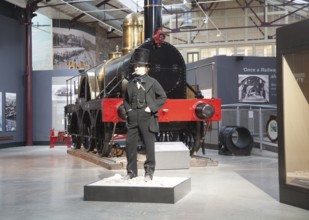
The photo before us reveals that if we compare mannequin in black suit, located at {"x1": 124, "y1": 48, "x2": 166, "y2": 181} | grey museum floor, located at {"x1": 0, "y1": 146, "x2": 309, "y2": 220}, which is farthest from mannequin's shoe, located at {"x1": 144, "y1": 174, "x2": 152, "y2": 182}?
grey museum floor, located at {"x1": 0, "y1": 146, "x2": 309, "y2": 220}

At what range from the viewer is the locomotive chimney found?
9906 millimetres

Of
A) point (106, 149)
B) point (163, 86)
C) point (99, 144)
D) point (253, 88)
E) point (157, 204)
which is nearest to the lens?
point (157, 204)

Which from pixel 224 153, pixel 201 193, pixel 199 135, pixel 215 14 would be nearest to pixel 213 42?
pixel 215 14

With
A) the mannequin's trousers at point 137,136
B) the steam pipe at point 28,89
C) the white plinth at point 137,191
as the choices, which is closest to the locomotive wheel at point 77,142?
the steam pipe at point 28,89

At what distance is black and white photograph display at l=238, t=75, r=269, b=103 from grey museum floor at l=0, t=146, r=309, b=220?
730 centimetres

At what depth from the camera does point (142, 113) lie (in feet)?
19.3

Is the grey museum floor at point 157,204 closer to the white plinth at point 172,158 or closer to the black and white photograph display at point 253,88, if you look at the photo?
the white plinth at point 172,158

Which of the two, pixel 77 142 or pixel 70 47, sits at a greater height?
pixel 70 47

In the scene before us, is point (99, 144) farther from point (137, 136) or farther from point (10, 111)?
point (10, 111)

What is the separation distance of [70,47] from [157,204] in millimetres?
18415

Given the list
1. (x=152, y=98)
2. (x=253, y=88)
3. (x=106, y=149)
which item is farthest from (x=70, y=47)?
(x=152, y=98)

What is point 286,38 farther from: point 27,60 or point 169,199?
point 27,60

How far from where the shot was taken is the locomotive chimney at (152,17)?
32.5 feet

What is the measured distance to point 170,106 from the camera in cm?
916
